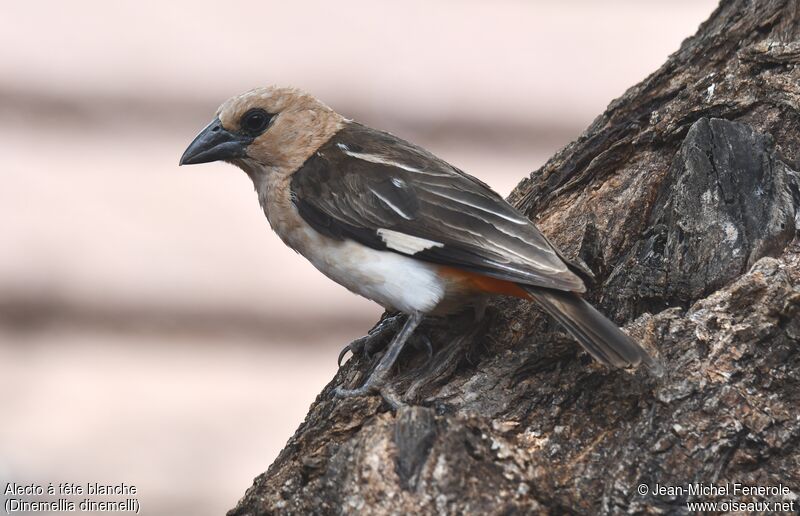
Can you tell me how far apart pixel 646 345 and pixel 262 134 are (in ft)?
7.07

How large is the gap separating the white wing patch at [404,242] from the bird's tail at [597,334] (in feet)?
1.86

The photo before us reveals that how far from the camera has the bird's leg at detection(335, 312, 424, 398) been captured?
388 centimetres

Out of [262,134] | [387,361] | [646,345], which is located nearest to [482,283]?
[387,361]

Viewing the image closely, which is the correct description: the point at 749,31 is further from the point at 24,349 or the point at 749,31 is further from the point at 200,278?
the point at 24,349

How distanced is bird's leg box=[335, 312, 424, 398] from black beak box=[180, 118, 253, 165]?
1.20 m

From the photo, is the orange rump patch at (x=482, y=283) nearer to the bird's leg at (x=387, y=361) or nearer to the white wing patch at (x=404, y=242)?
the white wing patch at (x=404, y=242)

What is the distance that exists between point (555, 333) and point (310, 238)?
1200mm

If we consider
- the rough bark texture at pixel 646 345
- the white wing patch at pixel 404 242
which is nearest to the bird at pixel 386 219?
the white wing patch at pixel 404 242

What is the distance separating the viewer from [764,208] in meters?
3.80

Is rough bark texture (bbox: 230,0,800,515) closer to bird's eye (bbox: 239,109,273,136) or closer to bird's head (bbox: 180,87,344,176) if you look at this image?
bird's head (bbox: 180,87,344,176)

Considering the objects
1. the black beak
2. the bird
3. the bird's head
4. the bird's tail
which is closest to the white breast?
the bird

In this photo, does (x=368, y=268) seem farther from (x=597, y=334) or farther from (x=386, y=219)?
(x=597, y=334)

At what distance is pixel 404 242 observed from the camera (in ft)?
13.7

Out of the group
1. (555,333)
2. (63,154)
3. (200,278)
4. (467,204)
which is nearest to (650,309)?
(555,333)
